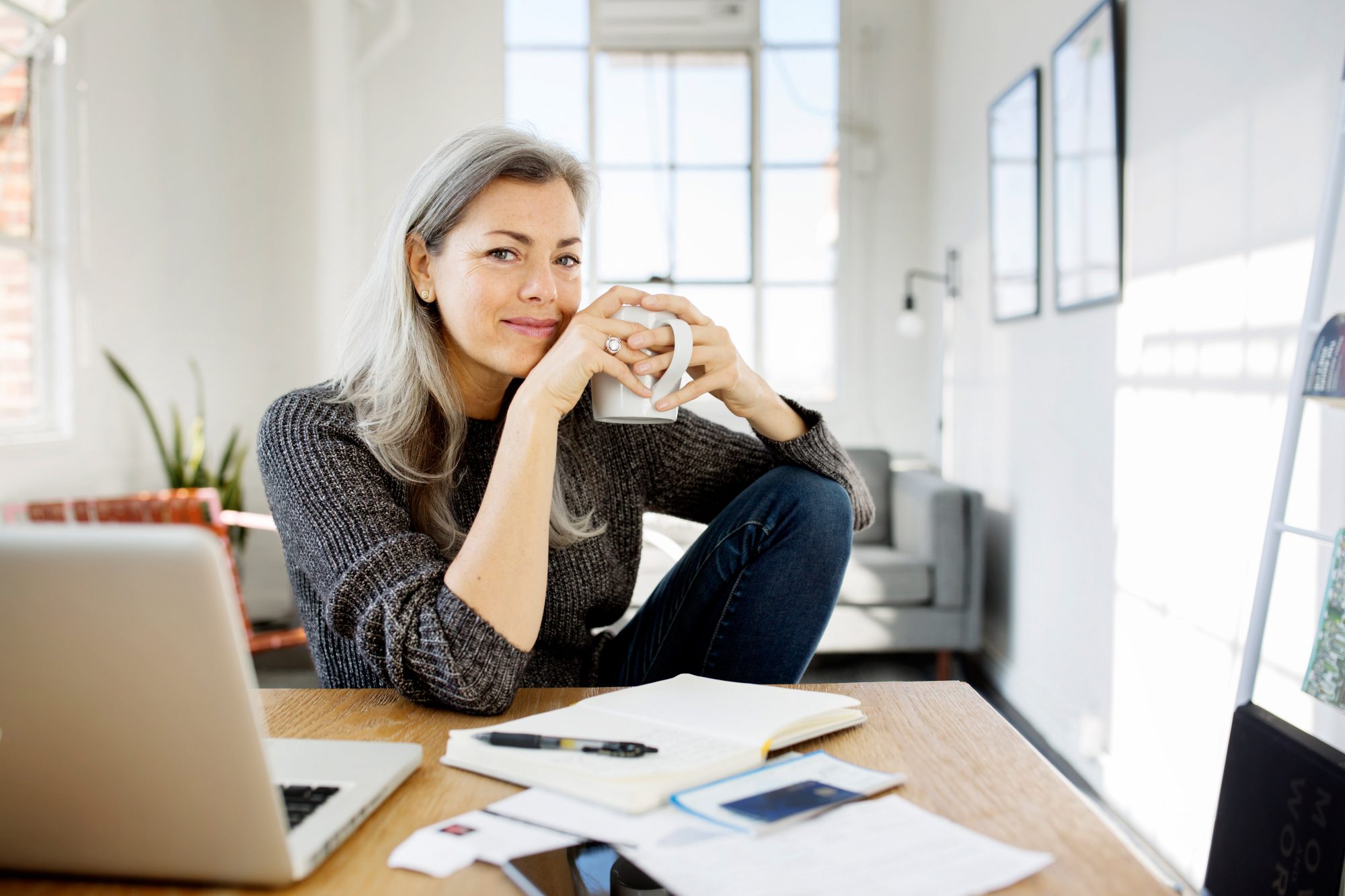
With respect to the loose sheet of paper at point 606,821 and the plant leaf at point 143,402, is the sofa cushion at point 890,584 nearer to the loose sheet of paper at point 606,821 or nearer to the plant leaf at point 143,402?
the plant leaf at point 143,402

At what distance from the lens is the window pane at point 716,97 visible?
15.1 feet

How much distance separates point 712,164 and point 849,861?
4.32m

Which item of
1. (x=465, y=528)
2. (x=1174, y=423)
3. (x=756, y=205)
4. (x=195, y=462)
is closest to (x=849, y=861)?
(x=465, y=528)

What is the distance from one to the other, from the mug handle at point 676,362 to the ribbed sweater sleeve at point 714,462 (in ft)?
0.94

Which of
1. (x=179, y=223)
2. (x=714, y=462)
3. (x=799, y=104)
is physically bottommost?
(x=714, y=462)

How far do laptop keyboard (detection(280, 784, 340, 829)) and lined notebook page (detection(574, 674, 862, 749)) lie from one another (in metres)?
0.23

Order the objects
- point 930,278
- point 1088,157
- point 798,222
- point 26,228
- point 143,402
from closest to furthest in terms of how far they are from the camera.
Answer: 1. point 1088,157
2. point 26,228
3. point 143,402
4. point 930,278
5. point 798,222

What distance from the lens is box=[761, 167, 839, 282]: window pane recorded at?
4562 mm

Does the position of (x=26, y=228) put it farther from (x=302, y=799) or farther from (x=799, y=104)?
(x=799, y=104)

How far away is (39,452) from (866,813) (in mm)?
2792

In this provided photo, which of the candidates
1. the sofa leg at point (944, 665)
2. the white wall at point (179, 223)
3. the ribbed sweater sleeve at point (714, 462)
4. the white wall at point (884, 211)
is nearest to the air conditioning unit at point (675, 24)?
the white wall at point (884, 211)

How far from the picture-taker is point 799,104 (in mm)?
4547

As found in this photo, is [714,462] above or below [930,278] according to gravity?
below

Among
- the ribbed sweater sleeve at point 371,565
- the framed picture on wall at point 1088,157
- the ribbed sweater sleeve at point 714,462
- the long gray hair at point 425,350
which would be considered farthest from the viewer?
the framed picture on wall at point 1088,157
